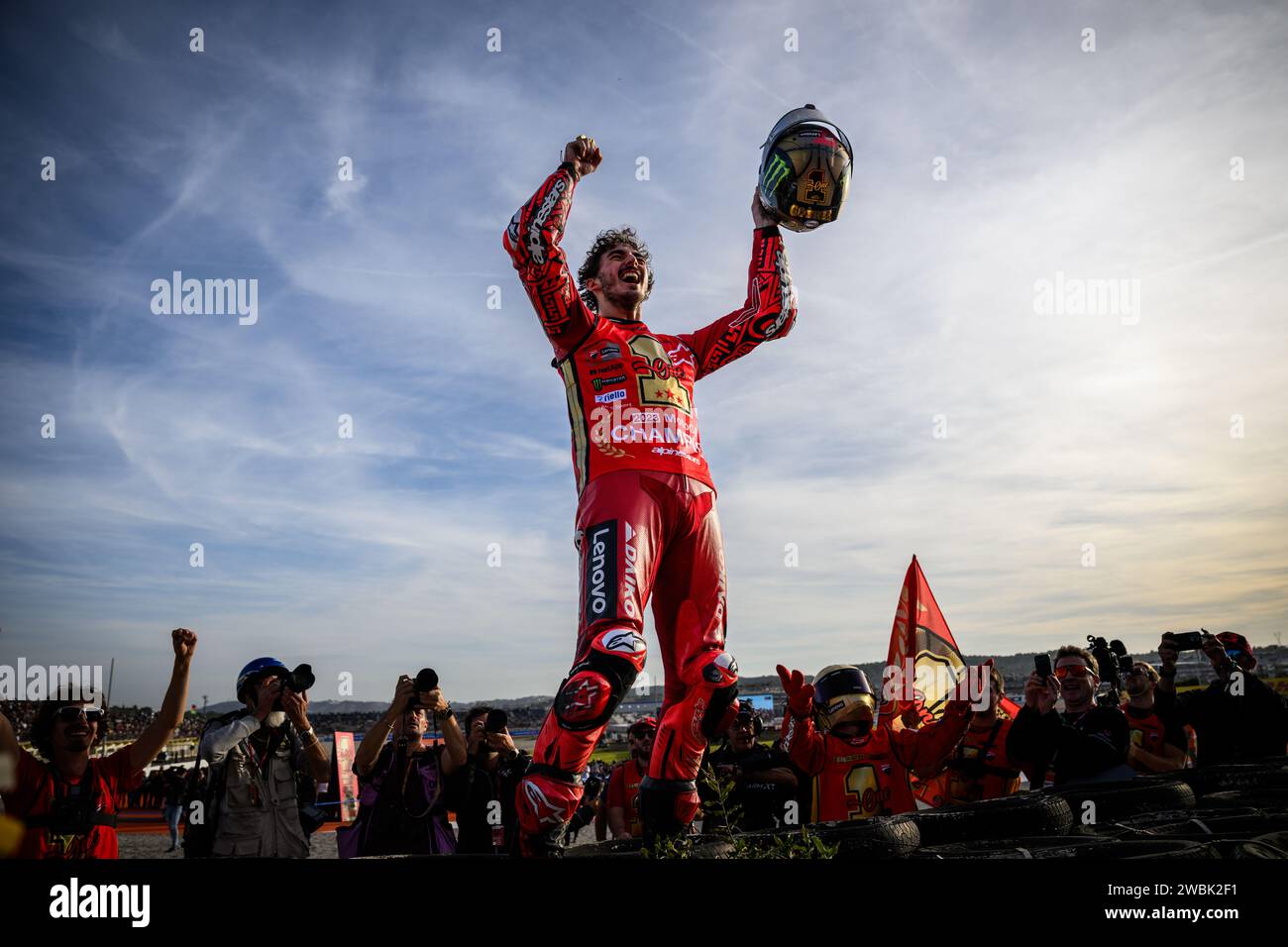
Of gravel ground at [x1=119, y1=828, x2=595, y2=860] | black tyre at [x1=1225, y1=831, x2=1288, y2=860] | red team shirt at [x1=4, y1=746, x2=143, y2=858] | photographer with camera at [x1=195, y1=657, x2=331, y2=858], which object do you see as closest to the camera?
black tyre at [x1=1225, y1=831, x2=1288, y2=860]

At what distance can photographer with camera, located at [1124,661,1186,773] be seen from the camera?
23.7 feet

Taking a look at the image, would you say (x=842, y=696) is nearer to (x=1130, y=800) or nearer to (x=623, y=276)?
(x=1130, y=800)

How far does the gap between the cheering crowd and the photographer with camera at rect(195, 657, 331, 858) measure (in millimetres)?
10

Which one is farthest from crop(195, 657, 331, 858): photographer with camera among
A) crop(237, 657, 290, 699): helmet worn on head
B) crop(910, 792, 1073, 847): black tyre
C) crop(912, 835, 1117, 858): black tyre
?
crop(912, 835, 1117, 858): black tyre

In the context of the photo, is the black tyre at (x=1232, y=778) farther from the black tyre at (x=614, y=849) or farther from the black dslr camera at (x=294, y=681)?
the black dslr camera at (x=294, y=681)

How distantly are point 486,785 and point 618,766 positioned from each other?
1229 mm

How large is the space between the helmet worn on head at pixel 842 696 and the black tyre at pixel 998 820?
7.51ft

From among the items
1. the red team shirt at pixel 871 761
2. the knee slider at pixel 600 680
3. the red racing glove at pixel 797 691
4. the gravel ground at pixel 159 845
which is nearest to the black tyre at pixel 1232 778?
the red team shirt at pixel 871 761

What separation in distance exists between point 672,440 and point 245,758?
10.3 ft

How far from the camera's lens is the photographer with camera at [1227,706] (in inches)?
288

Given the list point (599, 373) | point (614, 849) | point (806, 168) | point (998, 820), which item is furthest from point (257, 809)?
point (806, 168)

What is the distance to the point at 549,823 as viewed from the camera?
325 centimetres

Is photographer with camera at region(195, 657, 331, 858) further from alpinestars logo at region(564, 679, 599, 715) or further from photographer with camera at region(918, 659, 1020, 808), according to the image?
photographer with camera at region(918, 659, 1020, 808)

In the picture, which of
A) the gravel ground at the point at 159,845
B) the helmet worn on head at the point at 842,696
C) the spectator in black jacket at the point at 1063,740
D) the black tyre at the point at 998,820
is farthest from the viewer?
the gravel ground at the point at 159,845
